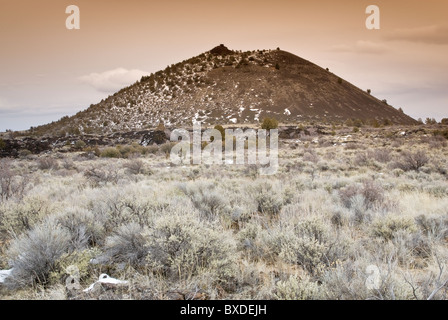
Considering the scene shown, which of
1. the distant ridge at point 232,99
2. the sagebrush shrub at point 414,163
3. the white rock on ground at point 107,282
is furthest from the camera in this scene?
the distant ridge at point 232,99

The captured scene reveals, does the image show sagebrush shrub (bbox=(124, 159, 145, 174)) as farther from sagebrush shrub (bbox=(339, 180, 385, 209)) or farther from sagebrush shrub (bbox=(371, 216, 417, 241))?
sagebrush shrub (bbox=(371, 216, 417, 241))

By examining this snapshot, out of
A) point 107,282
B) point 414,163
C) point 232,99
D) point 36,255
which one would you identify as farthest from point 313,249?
point 232,99

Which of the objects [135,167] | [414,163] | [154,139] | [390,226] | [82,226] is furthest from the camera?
[154,139]

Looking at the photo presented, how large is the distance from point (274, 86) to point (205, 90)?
19.7 meters

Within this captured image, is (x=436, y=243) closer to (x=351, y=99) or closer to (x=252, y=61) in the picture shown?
(x=351, y=99)

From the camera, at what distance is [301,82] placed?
8219 centimetres

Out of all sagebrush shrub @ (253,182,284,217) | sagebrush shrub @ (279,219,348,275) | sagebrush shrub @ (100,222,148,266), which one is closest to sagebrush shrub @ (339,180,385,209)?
sagebrush shrub @ (253,182,284,217)

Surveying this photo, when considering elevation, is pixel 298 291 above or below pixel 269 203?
below

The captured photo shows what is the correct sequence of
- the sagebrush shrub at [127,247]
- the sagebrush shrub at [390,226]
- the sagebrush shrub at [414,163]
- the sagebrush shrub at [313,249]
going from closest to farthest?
the sagebrush shrub at [313,249] → the sagebrush shrub at [127,247] → the sagebrush shrub at [390,226] → the sagebrush shrub at [414,163]

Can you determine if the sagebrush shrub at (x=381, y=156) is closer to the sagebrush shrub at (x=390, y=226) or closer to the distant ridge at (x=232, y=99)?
the sagebrush shrub at (x=390, y=226)

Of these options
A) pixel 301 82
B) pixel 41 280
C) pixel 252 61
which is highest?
pixel 252 61

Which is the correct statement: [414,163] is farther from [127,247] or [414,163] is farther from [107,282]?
[107,282]

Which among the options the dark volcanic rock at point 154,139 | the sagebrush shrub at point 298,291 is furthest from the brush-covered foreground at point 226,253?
the dark volcanic rock at point 154,139
